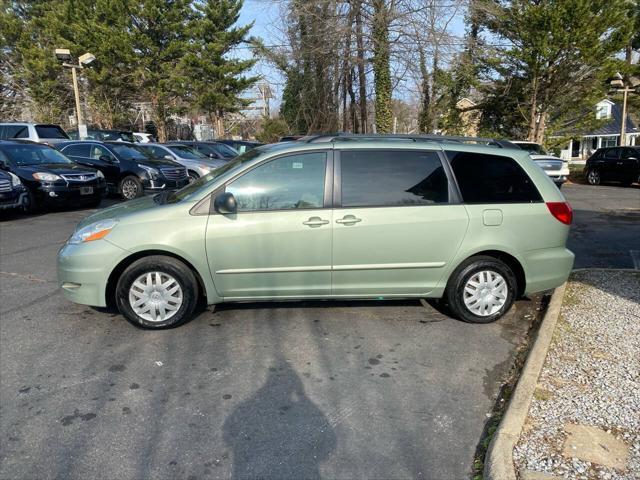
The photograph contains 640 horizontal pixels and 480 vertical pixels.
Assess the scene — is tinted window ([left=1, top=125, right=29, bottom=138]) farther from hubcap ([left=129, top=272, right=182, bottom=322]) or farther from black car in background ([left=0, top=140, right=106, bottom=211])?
hubcap ([left=129, top=272, right=182, bottom=322])

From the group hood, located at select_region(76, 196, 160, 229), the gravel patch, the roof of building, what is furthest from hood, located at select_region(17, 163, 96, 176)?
the roof of building

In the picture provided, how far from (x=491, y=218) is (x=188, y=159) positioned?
12.9m

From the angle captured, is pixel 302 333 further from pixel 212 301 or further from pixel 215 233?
pixel 215 233

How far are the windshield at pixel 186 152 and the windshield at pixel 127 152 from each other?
1807 mm

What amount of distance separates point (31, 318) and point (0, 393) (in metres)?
1.54

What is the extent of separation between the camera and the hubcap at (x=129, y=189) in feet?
43.8

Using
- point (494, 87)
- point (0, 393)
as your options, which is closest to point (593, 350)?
point (0, 393)

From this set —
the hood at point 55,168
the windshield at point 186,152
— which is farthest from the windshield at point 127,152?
the hood at point 55,168

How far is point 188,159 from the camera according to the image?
15875 millimetres

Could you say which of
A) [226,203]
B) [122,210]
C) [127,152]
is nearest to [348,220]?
[226,203]

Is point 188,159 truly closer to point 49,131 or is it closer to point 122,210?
point 49,131

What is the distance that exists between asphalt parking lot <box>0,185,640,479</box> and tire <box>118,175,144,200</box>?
807 cm

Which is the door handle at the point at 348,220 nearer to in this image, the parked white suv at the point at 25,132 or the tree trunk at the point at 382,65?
the parked white suv at the point at 25,132

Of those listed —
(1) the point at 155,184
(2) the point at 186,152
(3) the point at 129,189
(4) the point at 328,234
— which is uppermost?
(2) the point at 186,152
